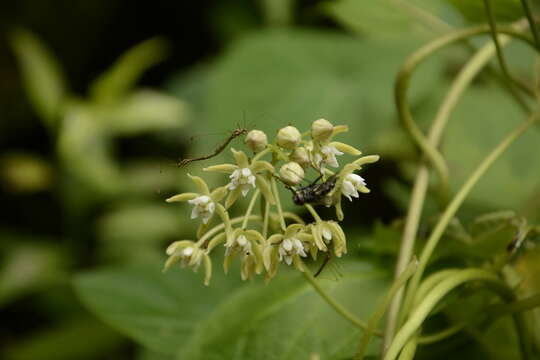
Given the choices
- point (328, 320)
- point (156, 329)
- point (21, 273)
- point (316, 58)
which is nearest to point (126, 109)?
point (21, 273)

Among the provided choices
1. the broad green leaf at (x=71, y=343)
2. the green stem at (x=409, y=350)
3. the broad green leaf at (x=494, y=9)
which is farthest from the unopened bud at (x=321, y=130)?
the broad green leaf at (x=71, y=343)

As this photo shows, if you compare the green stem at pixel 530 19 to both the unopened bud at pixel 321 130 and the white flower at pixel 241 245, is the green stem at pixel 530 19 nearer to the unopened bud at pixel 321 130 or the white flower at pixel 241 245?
the unopened bud at pixel 321 130

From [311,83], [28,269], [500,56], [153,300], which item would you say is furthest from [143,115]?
[500,56]

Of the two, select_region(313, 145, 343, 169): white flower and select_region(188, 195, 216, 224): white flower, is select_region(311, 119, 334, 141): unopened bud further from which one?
select_region(188, 195, 216, 224): white flower

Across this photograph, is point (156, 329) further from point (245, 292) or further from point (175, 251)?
point (175, 251)

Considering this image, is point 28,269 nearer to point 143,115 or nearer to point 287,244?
point 143,115

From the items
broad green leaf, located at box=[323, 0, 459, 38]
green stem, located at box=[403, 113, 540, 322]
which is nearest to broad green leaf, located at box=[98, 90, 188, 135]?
broad green leaf, located at box=[323, 0, 459, 38]
